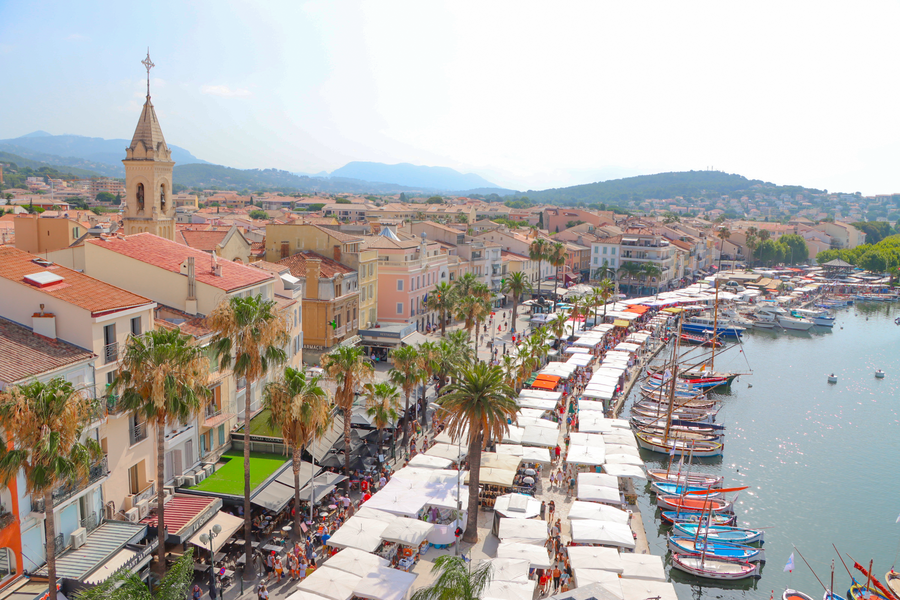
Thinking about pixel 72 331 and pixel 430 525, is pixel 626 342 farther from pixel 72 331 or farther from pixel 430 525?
pixel 72 331

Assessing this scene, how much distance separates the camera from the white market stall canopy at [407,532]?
2717 cm

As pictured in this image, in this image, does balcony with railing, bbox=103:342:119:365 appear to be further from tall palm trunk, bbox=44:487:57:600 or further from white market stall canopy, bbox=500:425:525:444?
white market stall canopy, bbox=500:425:525:444

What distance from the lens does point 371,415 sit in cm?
3762

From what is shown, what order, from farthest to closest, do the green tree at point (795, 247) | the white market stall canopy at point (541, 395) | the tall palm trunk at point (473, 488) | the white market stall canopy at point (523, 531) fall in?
the green tree at point (795, 247), the white market stall canopy at point (541, 395), the tall palm trunk at point (473, 488), the white market stall canopy at point (523, 531)

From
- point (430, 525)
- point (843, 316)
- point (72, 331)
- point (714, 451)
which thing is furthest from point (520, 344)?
point (843, 316)

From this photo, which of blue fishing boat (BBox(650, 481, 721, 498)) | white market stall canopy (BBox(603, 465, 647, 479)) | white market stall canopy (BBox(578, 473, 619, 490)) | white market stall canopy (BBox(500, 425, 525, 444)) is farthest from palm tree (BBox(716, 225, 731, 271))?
white market stall canopy (BBox(578, 473, 619, 490))

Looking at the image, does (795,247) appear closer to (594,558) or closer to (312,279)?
(312,279)

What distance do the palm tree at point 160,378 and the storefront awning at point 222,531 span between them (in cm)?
329

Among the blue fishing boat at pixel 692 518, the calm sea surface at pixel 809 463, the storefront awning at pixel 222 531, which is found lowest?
the calm sea surface at pixel 809 463

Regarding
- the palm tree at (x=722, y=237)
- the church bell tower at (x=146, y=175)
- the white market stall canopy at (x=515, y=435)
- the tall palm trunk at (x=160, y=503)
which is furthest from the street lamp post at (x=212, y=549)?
the palm tree at (x=722, y=237)

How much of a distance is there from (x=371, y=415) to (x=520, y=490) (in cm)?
939

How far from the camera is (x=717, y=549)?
32.2 m

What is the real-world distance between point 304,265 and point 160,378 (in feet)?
107

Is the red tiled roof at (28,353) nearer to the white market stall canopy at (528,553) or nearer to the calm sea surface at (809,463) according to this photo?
the white market stall canopy at (528,553)
